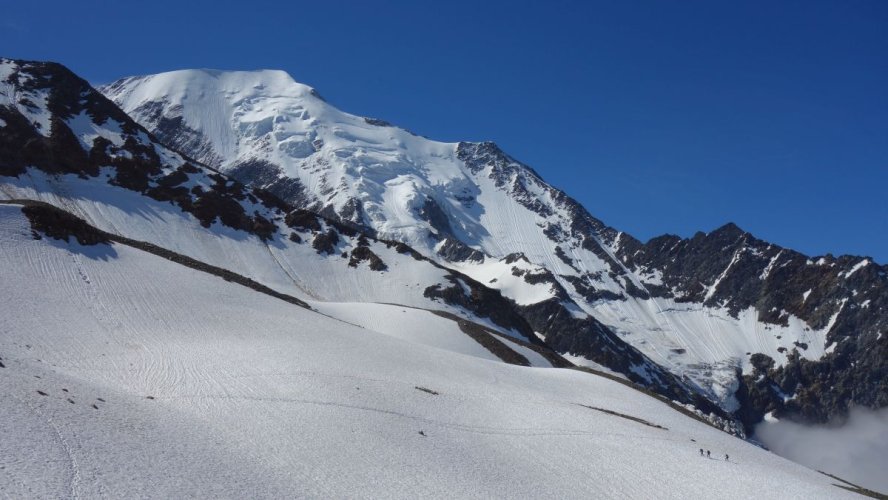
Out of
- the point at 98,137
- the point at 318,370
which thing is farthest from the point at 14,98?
the point at 318,370

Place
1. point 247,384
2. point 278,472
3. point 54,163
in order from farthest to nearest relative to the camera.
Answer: point 54,163 → point 247,384 → point 278,472

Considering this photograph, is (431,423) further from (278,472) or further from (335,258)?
(335,258)

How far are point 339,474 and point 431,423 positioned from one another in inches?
389

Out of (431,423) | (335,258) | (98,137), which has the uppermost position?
(98,137)

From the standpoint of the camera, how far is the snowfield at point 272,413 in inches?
722

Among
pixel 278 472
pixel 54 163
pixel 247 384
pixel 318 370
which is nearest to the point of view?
pixel 278 472

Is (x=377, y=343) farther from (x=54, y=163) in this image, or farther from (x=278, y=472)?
(x=54, y=163)

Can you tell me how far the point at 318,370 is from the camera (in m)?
36.0

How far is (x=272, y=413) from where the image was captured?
85.6 ft

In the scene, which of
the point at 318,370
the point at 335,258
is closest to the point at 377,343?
the point at 318,370

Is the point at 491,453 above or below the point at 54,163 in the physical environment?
below

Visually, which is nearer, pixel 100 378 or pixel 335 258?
pixel 100 378

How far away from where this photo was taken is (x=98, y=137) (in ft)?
438

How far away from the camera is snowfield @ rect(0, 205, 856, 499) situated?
722 inches
